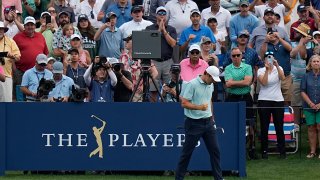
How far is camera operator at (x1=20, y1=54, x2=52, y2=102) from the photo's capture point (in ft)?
69.1

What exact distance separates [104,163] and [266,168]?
3180 mm

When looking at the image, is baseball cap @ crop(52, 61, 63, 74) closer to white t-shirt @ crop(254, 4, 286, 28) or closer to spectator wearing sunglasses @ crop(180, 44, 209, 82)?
spectator wearing sunglasses @ crop(180, 44, 209, 82)

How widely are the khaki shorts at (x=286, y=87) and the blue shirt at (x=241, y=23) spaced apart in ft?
6.35

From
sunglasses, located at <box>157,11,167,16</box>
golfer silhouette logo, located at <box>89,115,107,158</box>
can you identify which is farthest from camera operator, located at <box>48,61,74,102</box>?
sunglasses, located at <box>157,11,167,16</box>

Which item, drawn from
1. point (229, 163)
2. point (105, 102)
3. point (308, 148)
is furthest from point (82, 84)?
point (308, 148)

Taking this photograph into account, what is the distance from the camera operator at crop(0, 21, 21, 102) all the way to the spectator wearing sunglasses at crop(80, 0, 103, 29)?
109 inches

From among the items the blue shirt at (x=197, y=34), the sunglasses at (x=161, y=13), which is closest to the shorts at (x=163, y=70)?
the blue shirt at (x=197, y=34)

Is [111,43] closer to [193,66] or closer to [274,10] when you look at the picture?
[193,66]

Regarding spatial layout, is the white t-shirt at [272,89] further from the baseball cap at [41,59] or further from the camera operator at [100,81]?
the baseball cap at [41,59]

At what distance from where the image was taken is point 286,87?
22219 mm

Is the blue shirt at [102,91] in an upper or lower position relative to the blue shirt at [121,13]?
lower

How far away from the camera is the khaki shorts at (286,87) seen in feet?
72.8

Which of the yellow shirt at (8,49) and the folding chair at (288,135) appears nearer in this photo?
the folding chair at (288,135)

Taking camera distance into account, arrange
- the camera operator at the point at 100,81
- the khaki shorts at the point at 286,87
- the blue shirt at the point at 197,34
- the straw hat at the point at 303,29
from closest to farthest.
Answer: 1. the camera operator at the point at 100,81
2. the khaki shorts at the point at 286,87
3. the blue shirt at the point at 197,34
4. the straw hat at the point at 303,29
